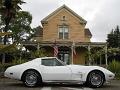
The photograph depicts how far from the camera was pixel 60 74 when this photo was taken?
13562 millimetres

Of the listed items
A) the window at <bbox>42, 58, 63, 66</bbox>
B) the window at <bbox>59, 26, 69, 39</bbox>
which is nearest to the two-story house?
the window at <bbox>59, 26, 69, 39</bbox>

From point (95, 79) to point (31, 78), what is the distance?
252 centimetres

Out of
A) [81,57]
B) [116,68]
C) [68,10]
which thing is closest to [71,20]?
[68,10]

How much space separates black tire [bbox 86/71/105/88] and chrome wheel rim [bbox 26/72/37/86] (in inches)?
82.1

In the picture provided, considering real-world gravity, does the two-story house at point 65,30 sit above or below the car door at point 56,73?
above

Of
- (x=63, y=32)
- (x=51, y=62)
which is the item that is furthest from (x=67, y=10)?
(x=51, y=62)

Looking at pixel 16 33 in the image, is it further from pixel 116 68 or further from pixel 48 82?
pixel 48 82

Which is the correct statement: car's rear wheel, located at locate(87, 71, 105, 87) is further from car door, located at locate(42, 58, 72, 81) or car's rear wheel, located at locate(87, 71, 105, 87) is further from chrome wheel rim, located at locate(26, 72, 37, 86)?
chrome wheel rim, located at locate(26, 72, 37, 86)

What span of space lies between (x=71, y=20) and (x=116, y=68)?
21288 mm

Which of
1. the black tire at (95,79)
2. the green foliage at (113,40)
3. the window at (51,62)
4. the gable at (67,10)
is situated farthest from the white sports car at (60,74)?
the green foliage at (113,40)

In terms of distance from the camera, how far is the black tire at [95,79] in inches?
534

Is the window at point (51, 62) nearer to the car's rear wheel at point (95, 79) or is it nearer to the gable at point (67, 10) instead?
the car's rear wheel at point (95, 79)

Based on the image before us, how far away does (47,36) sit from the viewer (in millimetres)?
42500

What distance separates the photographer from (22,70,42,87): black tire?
44.7 ft
